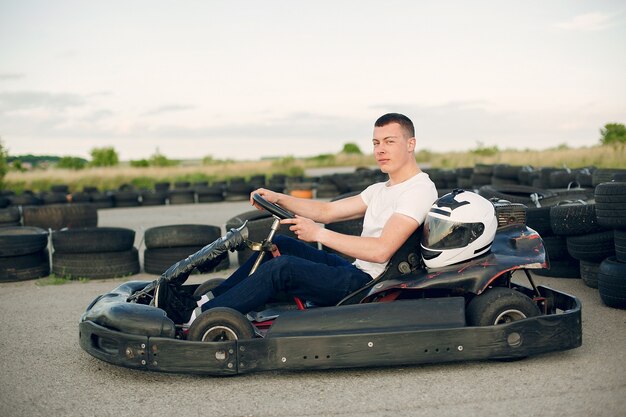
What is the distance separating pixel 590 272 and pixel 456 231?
8.62ft

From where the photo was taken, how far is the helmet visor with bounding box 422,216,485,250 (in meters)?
3.98

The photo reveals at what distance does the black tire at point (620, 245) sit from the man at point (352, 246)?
179 cm

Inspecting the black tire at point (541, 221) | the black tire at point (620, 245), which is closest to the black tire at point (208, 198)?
the black tire at point (541, 221)

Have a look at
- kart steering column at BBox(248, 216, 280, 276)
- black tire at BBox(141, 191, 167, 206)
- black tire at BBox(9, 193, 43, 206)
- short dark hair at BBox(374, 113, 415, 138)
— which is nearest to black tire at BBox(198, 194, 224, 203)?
black tire at BBox(141, 191, 167, 206)

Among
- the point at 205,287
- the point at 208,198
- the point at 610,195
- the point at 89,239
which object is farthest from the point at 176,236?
the point at 208,198

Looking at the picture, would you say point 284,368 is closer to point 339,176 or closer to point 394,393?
point 394,393

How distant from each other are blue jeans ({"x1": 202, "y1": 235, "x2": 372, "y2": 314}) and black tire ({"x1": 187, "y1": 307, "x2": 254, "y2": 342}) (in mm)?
155

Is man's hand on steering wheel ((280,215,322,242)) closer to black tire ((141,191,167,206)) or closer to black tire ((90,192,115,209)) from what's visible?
black tire ((90,192,115,209))

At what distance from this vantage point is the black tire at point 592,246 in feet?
19.0

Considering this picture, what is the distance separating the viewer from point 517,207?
4.51m

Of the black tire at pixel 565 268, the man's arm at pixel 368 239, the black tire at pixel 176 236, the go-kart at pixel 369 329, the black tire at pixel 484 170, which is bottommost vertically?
the black tire at pixel 565 268

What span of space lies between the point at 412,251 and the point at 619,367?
4.15 feet

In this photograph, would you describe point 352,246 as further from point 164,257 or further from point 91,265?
point 91,265

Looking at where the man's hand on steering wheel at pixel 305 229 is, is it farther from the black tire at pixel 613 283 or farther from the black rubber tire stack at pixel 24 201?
the black rubber tire stack at pixel 24 201
